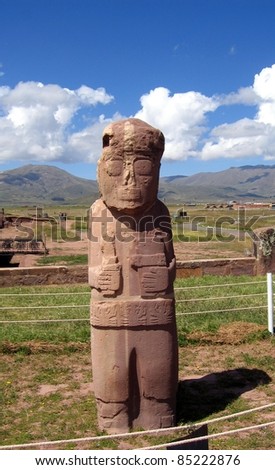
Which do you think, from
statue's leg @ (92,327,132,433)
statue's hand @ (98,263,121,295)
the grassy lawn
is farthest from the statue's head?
the grassy lawn

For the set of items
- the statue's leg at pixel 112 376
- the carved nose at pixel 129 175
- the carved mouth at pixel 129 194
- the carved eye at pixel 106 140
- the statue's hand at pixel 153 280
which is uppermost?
the carved eye at pixel 106 140

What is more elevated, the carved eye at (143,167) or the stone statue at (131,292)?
the carved eye at (143,167)

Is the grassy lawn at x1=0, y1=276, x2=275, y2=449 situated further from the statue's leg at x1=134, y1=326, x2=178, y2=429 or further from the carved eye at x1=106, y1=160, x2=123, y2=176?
the carved eye at x1=106, y1=160, x2=123, y2=176

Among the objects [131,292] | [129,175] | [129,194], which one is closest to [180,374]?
[131,292]

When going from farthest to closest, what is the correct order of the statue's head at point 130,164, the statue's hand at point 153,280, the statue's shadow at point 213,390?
the statue's shadow at point 213,390 → the statue's hand at point 153,280 → the statue's head at point 130,164

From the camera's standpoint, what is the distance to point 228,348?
8898 millimetres

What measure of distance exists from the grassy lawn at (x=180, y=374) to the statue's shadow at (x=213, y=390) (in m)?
0.01

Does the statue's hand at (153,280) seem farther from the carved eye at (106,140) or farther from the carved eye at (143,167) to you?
the carved eye at (106,140)

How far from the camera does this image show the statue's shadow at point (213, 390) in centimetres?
638

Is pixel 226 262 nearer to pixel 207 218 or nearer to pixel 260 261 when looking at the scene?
pixel 260 261

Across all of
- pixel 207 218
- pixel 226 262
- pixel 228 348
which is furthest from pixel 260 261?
pixel 207 218

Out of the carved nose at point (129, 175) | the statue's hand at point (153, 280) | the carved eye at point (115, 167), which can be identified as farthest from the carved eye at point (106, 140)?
the statue's hand at point (153, 280)
